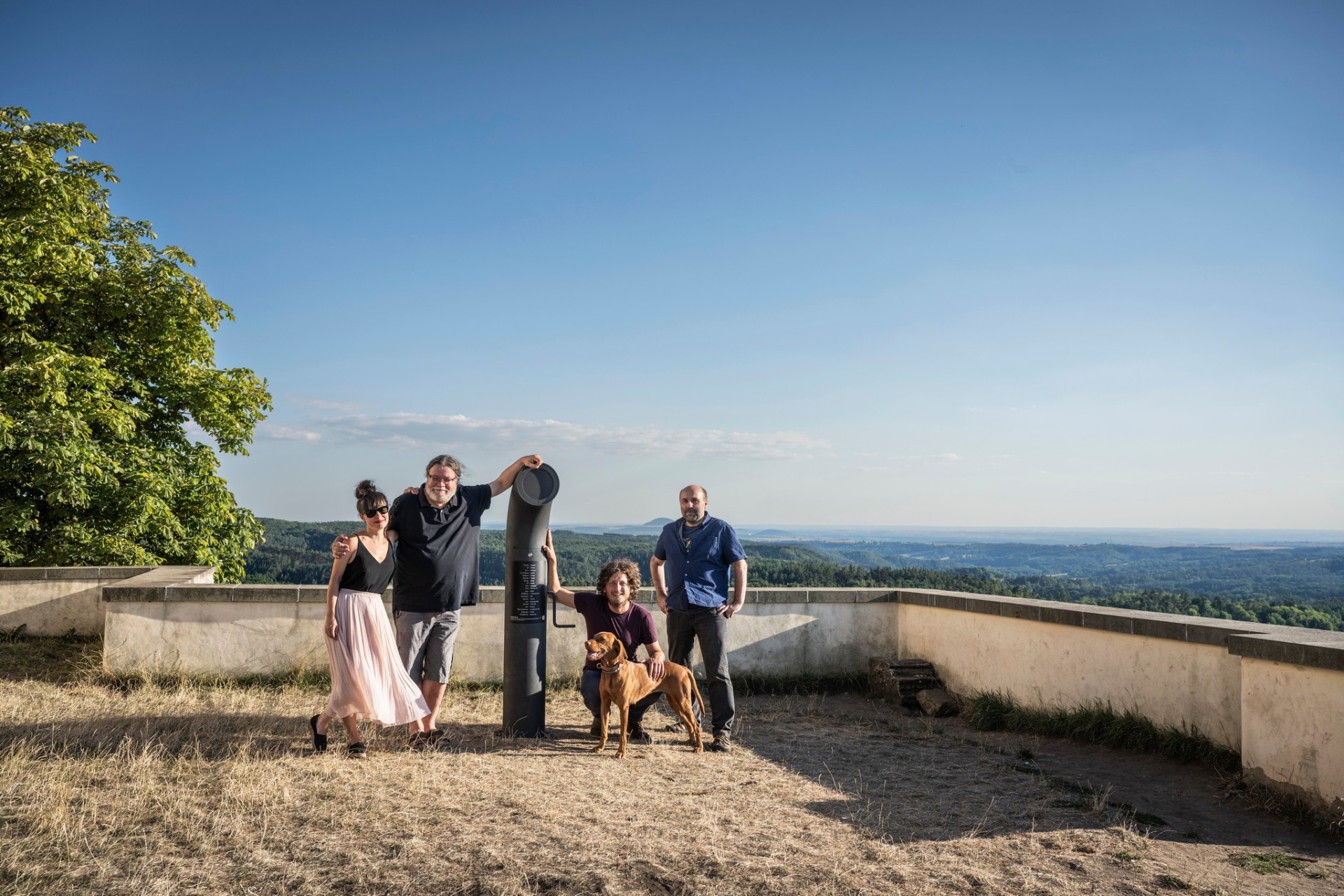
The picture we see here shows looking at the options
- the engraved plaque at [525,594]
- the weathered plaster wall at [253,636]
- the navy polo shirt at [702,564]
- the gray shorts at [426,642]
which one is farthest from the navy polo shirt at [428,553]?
the weathered plaster wall at [253,636]

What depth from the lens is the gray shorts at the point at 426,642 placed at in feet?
19.6

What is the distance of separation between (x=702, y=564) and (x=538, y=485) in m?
1.34

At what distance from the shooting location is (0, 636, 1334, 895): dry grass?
372cm

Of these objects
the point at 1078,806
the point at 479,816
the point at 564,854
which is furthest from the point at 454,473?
the point at 1078,806

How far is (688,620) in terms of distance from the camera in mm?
6637

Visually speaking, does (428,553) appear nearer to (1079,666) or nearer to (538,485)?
(538,485)

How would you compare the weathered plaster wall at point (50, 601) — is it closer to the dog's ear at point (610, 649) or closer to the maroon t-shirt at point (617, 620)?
the maroon t-shirt at point (617, 620)

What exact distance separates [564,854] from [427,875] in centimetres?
59

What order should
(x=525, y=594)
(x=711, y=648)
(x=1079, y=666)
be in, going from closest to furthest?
(x=525, y=594), (x=711, y=648), (x=1079, y=666)

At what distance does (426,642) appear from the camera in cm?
611

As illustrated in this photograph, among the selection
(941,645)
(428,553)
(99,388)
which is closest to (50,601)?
(99,388)

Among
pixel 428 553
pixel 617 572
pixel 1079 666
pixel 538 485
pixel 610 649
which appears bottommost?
pixel 1079 666

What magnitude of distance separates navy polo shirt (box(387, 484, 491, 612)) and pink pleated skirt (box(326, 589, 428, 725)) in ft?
0.86

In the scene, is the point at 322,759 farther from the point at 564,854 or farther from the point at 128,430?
the point at 128,430
